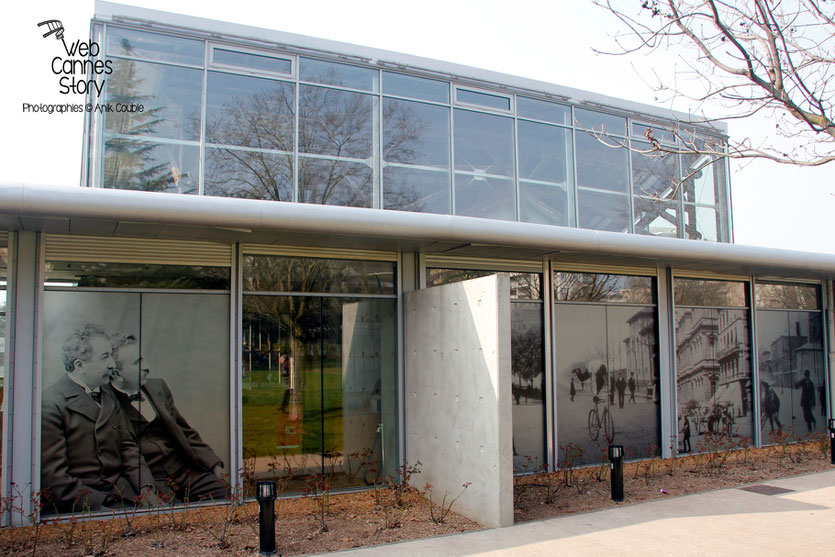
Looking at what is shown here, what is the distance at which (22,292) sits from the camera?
755cm

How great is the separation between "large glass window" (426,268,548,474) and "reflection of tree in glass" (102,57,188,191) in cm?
433

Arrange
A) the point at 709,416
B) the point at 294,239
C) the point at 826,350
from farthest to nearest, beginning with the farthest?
the point at 826,350, the point at 709,416, the point at 294,239

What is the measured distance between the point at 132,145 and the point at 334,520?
5498mm

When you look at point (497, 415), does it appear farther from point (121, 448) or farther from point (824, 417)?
point (824, 417)

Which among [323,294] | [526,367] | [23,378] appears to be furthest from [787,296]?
[23,378]

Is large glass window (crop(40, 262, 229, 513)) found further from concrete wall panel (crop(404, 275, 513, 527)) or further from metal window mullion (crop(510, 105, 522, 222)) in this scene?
metal window mullion (crop(510, 105, 522, 222))

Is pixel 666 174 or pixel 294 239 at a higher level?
pixel 666 174

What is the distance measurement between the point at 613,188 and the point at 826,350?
617cm

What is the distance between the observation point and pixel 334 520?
25.2 feet

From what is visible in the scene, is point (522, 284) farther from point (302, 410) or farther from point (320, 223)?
point (320, 223)

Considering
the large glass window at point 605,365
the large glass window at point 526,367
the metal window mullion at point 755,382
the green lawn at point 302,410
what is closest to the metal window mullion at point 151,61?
the green lawn at point 302,410

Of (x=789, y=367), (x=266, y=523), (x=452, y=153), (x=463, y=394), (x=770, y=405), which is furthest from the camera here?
(x=789, y=367)

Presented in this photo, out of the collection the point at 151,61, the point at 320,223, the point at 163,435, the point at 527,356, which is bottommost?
the point at 163,435

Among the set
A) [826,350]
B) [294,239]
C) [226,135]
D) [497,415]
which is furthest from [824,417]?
[226,135]
